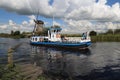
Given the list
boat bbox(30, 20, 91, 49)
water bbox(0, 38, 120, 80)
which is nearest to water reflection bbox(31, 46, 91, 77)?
water bbox(0, 38, 120, 80)

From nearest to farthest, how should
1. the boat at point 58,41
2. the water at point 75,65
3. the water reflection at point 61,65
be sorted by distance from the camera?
1. the water at point 75,65
2. the water reflection at point 61,65
3. the boat at point 58,41

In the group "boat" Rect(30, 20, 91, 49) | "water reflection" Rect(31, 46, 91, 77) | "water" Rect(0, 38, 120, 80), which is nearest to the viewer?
"water" Rect(0, 38, 120, 80)

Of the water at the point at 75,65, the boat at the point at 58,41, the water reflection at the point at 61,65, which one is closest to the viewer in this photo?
the water at the point at 75,65

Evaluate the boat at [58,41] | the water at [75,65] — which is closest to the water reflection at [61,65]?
the water at [75,65]

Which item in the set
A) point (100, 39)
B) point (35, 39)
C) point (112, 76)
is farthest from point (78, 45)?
point (100, 39)

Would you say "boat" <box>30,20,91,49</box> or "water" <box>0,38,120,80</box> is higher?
"boat" <box>30,20,91,49</box>

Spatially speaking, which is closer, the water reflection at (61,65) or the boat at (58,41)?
the water reflection at (61,65)

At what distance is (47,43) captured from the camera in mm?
66812

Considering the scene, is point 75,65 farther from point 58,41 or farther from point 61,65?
point 58,41

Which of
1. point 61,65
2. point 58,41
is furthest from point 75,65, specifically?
point 58,41

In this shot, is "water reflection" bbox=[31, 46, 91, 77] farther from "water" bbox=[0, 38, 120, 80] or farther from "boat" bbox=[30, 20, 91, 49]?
"boat" bbox=[30, 20, 91, 49]

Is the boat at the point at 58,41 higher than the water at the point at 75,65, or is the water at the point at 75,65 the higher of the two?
the boat at the point at 58,41

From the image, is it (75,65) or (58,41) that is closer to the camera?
(75,65)

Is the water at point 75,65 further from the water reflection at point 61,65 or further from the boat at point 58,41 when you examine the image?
the boat at point 58,41
